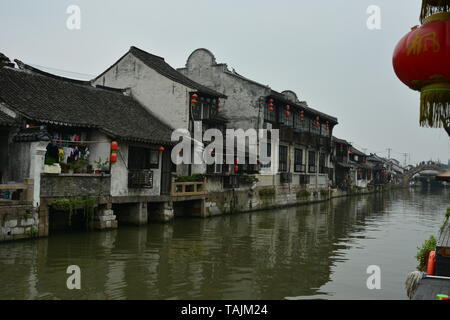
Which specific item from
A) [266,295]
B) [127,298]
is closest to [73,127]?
[127,298]

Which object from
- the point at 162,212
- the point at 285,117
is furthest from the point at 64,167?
the point at 285,117

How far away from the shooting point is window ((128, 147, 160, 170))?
1995 centimetres

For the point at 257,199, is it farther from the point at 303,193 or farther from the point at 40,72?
the point at 40,72

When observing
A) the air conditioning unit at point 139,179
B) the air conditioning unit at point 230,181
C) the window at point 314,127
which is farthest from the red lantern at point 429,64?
the window at point 314,127

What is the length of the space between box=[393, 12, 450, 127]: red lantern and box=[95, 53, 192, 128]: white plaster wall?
2006 cm

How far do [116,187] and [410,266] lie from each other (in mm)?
12171

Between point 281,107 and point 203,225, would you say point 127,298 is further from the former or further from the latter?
point 281,107

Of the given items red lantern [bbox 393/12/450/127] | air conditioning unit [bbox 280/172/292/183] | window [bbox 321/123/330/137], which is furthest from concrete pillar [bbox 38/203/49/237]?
window [bbox 321/123/330/137]

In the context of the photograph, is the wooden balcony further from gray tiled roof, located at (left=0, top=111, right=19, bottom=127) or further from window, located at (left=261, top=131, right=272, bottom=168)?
window, located at (left=261, top=131, right=272, bottom=168)

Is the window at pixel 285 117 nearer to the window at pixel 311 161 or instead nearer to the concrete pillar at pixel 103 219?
the window at pixel 311 161

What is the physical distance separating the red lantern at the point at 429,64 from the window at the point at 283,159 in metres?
28.4

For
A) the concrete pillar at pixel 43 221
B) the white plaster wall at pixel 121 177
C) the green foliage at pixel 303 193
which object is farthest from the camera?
the green foliage at pixel 303 193

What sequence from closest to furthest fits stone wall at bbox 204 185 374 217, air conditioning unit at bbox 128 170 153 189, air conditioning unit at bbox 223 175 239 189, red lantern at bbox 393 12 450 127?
red lantern at bbox 393 12 450 127
air conditioning unit at bbox 128 170 153 189
stone wall at bbox 204 185 374 217
air conditioning unit at bbox 223 175 239 189

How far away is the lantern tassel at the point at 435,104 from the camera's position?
4.85 meters
